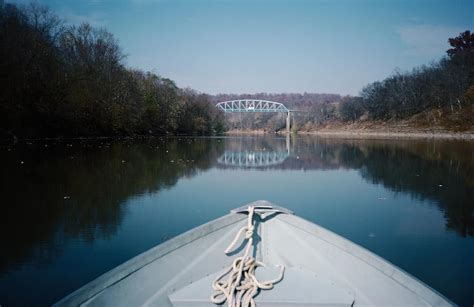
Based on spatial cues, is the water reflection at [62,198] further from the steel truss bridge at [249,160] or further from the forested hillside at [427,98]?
the forested hillside at [427,98]

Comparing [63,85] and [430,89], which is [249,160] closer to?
[63,85]

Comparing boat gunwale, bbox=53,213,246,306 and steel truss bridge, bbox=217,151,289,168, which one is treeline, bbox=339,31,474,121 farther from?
boat gunwale, bbox=53,213,246,306

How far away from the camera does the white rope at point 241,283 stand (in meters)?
2.64

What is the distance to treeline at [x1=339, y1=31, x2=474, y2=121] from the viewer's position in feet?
220

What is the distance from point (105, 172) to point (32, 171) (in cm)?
215

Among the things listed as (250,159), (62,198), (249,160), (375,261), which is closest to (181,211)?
(62,198)

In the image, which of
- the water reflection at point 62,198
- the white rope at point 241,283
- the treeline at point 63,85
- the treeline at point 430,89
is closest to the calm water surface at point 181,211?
the water reflection at point 62,198

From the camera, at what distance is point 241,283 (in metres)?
2.86

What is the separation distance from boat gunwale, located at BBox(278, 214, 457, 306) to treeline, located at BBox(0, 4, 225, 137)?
26.5 metres

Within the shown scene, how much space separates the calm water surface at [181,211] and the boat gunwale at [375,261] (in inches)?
55.0

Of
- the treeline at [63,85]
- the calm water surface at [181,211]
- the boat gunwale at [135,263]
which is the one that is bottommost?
the calm water surface at [181,211]

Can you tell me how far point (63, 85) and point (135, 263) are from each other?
31023mm

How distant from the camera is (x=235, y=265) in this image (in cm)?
296

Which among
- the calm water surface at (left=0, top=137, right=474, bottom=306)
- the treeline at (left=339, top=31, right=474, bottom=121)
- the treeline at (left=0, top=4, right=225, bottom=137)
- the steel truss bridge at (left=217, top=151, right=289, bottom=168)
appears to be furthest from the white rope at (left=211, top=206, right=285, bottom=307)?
the treeline at (left=339, top=31, right=474, bottom=121)
